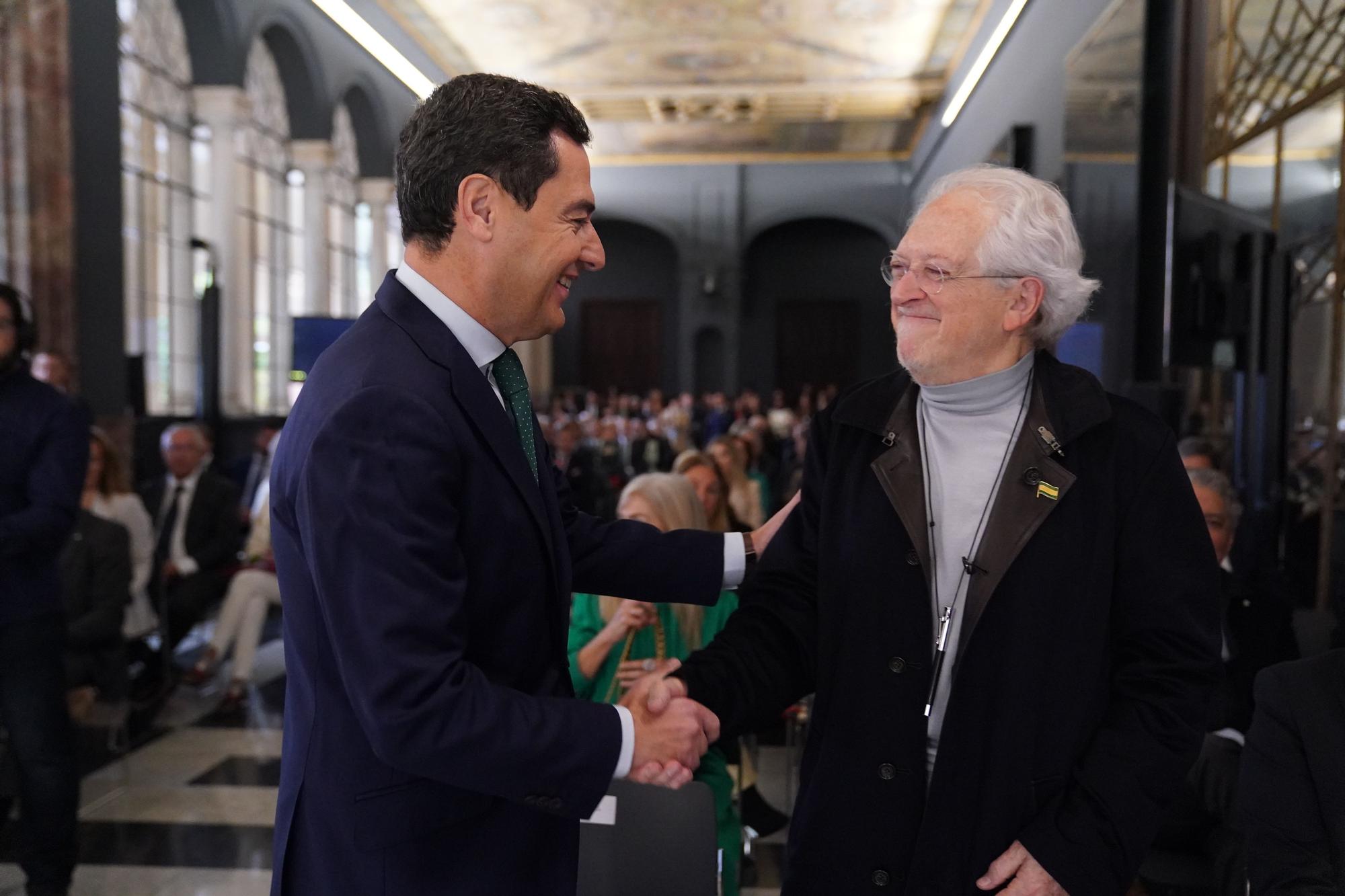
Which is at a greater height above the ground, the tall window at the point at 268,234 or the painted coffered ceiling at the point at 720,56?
the painted coffered ceiling at the point at 720,56

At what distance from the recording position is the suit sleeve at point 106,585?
4.67 metres

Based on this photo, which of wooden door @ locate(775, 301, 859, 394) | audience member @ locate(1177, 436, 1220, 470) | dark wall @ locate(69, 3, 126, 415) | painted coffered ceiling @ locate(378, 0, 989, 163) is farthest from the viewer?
wooden door @ locate(775, 301, 859, 394)

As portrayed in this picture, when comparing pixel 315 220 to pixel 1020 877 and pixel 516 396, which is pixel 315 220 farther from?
pixel 1020 877

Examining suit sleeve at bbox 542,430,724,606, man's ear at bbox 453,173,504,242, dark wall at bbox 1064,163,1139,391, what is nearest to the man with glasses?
suit sleeve at bbox 542,430,724,606

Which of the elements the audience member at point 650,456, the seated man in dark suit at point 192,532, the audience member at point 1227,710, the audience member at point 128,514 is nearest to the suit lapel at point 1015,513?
the audience member at point 1227,710

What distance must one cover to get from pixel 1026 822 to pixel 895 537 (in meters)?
0.46

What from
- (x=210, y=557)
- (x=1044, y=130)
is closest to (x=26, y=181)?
(x=210, y=557)

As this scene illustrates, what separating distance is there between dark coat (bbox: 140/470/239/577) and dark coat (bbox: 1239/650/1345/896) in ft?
18.4

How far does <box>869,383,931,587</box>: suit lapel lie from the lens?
66.0 inches

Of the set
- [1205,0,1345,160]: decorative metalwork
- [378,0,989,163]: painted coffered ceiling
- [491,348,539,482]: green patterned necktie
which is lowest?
[491,348,539,482]: green patterned necktie

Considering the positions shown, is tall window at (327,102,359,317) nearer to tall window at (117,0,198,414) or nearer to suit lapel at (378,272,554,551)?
tall window at (117,0,198,414)

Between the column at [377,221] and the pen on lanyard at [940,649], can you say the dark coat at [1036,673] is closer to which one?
the pen on lanyard at [940,649]

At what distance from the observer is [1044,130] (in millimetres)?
10281

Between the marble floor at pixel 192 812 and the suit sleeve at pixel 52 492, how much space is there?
1.26 metres
